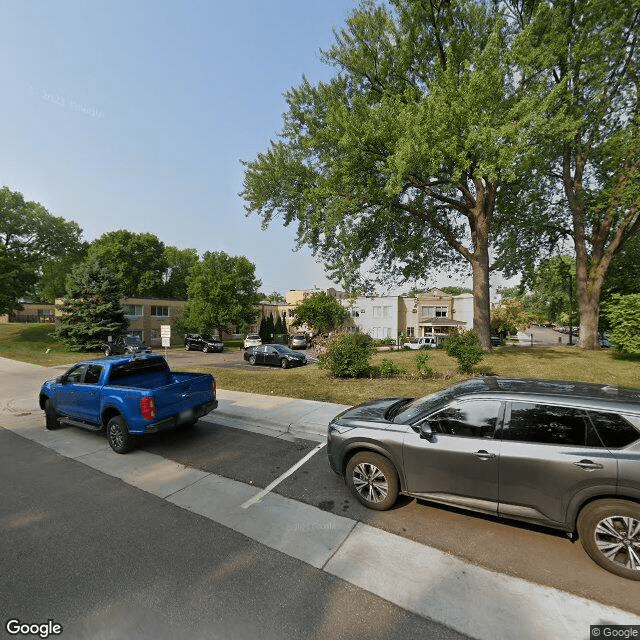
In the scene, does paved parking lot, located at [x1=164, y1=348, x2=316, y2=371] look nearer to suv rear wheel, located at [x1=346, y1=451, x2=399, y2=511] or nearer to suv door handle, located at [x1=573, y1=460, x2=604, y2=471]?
suv rear wheel, located at [x1=346, y1=451, x2=399, y2=511]

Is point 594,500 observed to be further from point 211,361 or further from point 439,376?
point 211,361

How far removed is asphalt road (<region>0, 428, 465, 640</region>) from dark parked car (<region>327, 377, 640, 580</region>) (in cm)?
136

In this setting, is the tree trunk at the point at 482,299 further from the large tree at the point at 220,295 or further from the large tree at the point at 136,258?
the large tree at the point at 136,258

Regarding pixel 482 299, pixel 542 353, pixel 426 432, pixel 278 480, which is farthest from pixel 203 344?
pixel 426 432

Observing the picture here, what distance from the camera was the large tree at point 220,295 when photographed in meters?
33.1

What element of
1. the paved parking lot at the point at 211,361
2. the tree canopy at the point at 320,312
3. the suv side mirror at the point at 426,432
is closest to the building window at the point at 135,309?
the paved parking lot at the point at 211,361

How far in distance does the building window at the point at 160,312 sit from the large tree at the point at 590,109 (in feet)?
132

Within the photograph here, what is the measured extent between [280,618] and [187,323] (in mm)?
34035

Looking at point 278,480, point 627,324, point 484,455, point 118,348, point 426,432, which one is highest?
point 627,324

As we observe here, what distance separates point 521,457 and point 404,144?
40.0 ft

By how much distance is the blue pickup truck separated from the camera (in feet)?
18.2

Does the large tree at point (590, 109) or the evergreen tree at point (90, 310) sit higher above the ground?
the large tree at point (590, 109)

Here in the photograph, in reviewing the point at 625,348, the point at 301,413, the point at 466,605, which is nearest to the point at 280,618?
the point at 466,605

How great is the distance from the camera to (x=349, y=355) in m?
11.8
